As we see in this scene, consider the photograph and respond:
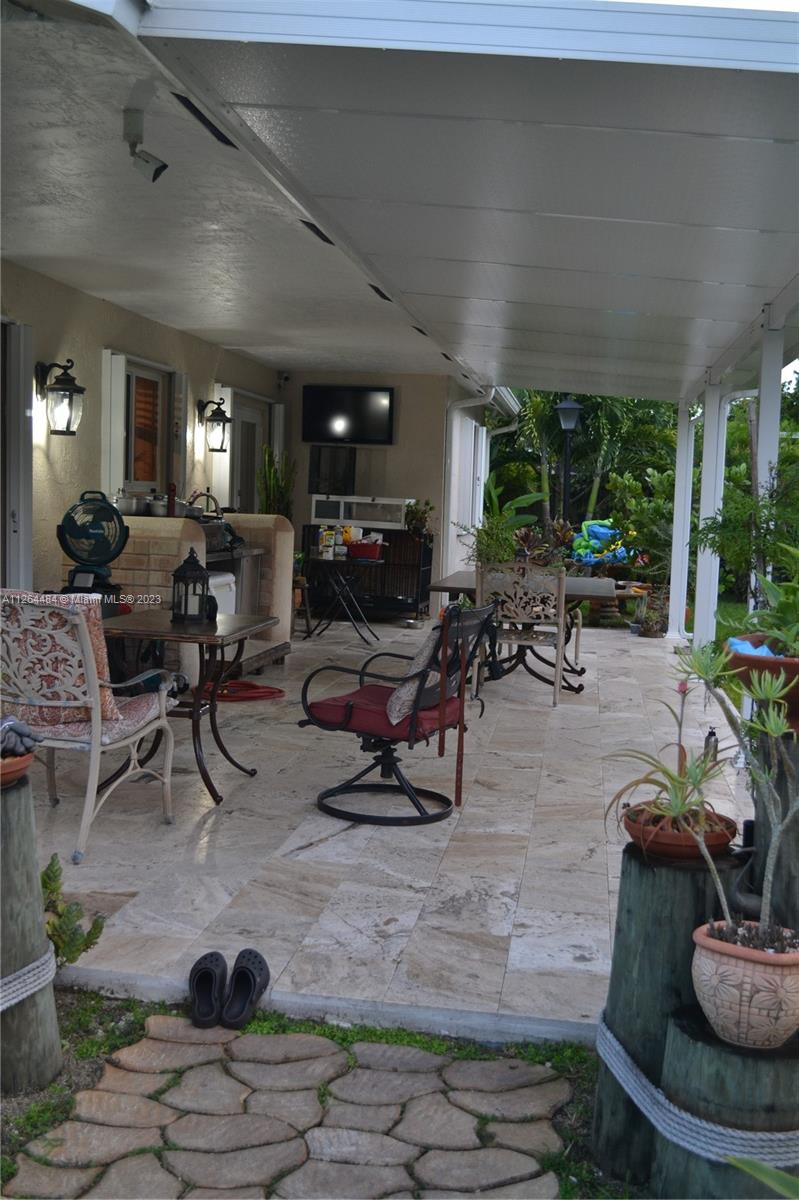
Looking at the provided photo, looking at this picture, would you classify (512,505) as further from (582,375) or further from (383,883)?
(383,883)

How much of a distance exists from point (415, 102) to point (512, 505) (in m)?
4.88

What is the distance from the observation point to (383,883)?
13.0ft

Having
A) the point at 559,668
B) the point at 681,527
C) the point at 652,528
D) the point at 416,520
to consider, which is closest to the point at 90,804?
the point at 559,668

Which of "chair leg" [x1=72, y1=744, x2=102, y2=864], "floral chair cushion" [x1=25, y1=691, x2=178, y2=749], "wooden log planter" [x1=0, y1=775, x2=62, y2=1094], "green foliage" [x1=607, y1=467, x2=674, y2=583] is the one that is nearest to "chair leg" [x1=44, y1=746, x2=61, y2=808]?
"floral chair cushion" [x1=25, y1=691, x2=178, y2=749]

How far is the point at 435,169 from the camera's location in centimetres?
390

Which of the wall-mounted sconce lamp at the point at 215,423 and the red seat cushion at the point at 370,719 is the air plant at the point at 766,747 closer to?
the red seat cushion at the point at 370,719

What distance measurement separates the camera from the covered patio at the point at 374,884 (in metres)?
3.08

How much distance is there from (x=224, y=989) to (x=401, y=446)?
384 inches

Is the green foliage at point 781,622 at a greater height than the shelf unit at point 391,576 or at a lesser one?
greater

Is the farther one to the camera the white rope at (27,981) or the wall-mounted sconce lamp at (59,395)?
the wall-mounted sconce lamp at (59,395)

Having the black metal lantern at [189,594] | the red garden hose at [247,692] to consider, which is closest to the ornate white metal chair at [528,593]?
the red garden hose at [247,692]

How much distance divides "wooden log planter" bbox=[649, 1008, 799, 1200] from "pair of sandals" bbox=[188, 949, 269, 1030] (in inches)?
48.5

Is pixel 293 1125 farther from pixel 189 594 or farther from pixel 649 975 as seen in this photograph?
pixel 189 594

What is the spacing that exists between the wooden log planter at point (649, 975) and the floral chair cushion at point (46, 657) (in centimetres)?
238
